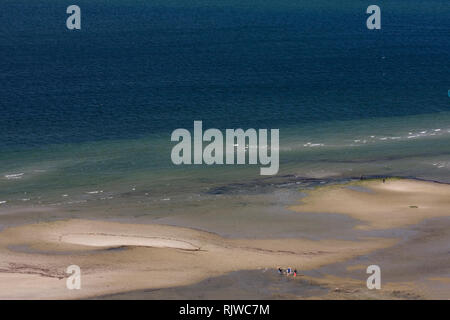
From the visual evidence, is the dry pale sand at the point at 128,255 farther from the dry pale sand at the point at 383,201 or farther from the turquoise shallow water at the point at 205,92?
the turquoise shallow water at the point at 205,92

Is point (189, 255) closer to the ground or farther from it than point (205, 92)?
closer to the ground

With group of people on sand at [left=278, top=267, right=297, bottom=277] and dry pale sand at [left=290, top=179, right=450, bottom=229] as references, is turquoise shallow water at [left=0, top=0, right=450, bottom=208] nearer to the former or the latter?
dry pale sand at [left=290, top=179, right=450, bottom=229]

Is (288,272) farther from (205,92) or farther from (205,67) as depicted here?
(205,67)

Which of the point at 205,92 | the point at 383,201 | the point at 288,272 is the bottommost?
the point at 288,272

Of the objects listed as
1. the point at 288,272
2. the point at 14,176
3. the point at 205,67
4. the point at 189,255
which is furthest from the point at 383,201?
the point at 205,67

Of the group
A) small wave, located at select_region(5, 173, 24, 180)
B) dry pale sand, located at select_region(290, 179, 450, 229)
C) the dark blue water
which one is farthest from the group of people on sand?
the dark blue water

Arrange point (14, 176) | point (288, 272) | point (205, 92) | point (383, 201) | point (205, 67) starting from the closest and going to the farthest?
point (288, 272)
point (383, 201)
point (14, 176)
point (205, 92)
point (205, 67)
